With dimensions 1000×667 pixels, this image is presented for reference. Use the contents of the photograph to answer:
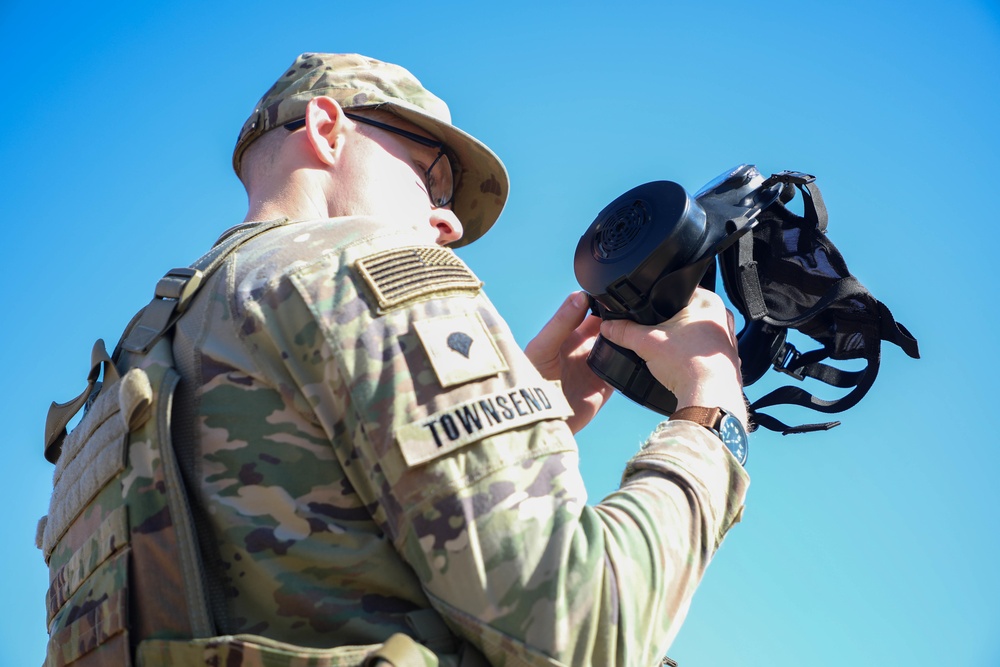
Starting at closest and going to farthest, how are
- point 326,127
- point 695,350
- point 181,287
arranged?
point 181,287 < point 695,350 < point 326,127

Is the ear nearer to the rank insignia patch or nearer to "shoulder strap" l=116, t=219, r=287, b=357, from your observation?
"shoulder strap" l=116, t=219, r=287, b=357

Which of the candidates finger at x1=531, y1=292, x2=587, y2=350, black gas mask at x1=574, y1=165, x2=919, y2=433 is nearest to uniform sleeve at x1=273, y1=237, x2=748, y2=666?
black gas mask at x1=574, y1=165, x2=919, y2=433

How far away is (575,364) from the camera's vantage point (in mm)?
4133

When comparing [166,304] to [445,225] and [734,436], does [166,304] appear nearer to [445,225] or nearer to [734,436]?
[445,225]

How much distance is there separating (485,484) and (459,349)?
1.10 feet

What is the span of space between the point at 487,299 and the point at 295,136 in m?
1.24

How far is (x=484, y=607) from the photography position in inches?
84.2

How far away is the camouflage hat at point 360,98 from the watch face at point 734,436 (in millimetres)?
1537

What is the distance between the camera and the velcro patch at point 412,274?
94.8 inches

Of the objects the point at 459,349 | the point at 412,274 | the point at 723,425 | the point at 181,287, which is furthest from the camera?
the point at 723,425

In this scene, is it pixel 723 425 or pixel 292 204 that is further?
pixel 292 204

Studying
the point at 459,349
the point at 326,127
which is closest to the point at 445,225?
the point at 326,127

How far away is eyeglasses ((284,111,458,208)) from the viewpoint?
11.6 feet

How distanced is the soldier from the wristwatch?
0.06 ft
